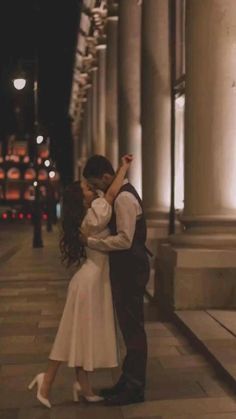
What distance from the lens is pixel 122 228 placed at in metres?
5.82

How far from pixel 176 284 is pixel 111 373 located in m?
2.68

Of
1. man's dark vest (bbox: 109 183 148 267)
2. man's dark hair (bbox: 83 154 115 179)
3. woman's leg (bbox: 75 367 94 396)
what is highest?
man's dark hair (bbox: 83 154 115 179)

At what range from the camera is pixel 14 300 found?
492 inches

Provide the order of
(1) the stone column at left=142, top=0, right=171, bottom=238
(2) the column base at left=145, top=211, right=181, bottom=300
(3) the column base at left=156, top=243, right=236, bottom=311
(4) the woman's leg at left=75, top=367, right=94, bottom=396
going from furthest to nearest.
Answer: (2) the column base at left=145, top=211, right=181, bottom=300, (1) the stone column at left=142, top=0, right=171, bottom=238, (3) the column base at left=156, top=243, right=236, bottom=311, (4) the woman's leg at left=75, top=367, right=94, bottom=396

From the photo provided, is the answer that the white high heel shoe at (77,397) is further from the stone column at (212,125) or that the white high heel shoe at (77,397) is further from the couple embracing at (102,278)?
the stone column at (212,125)

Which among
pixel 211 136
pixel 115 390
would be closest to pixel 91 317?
pixel 115 390

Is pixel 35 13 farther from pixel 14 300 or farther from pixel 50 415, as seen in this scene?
pixel 50 415

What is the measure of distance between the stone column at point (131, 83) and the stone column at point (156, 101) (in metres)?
3.60

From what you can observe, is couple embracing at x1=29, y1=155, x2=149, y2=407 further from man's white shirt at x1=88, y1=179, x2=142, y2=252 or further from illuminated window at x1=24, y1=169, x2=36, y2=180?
illuminated window at x1=24, y1=169, x2=36, y2=180

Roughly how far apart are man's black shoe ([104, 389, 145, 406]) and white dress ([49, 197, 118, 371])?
362 mm

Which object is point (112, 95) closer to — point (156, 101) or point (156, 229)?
point (156, 101)

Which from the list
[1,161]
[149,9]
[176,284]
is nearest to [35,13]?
[149,9]

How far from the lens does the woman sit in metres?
5.87

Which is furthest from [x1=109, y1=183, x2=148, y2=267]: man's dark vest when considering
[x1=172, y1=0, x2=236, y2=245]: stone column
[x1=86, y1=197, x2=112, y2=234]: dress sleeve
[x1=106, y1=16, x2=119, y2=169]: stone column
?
[x1=106, y1=16, x2=119, y2=169]: stone column
